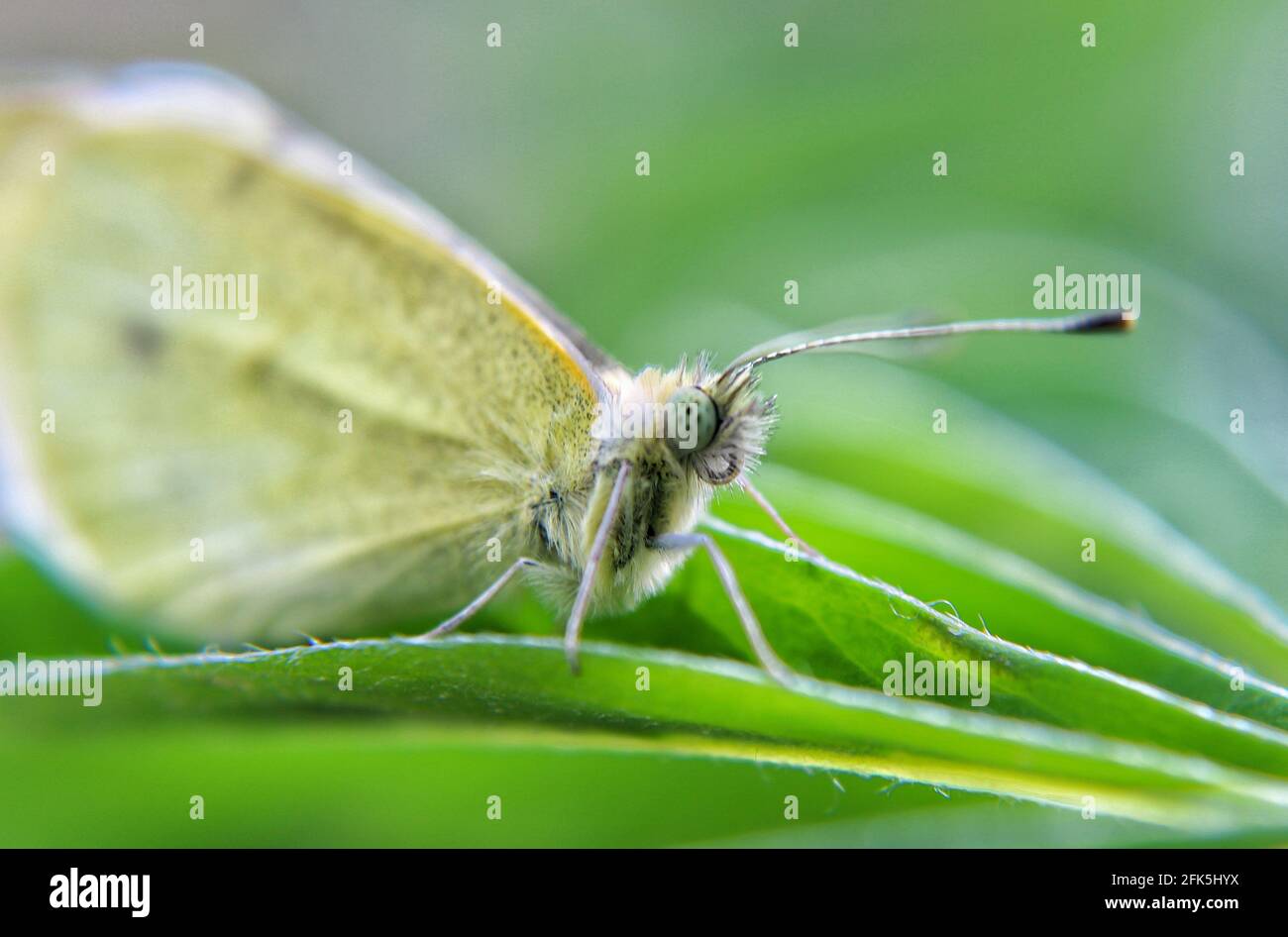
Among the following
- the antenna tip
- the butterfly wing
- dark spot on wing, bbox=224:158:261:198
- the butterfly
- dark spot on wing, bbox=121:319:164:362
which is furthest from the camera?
dark spot on wing, bbox=121:319:164:362

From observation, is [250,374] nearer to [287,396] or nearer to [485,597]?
[287,396]

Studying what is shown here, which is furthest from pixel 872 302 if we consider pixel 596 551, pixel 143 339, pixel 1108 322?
pixel 143 339

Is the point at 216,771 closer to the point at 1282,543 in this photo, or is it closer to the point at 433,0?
the point at 1282,543

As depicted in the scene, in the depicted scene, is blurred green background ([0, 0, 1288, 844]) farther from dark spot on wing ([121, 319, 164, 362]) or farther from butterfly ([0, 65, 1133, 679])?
dark spot on wing ([121, 319, 164, 362])

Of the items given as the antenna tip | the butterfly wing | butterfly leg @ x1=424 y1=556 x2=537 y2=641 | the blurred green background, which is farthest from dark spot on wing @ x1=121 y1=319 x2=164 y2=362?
the antenna tip

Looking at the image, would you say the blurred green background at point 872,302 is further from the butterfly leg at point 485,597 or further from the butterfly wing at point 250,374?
the butterfly wing at point 250,374
